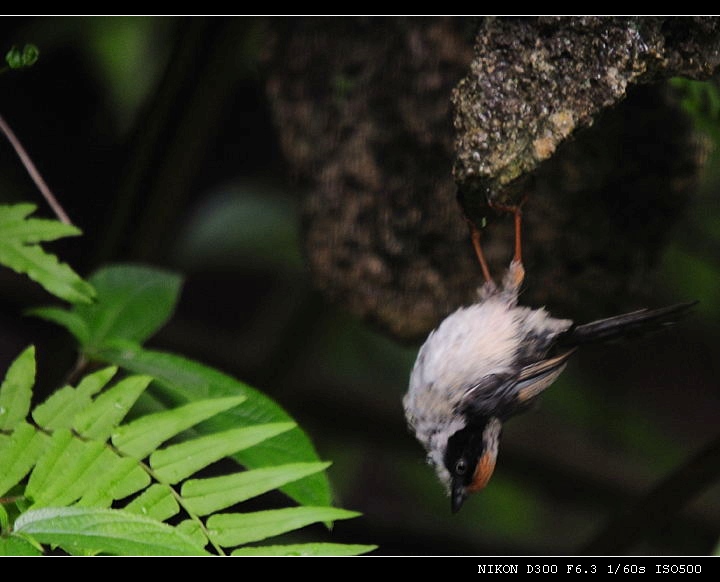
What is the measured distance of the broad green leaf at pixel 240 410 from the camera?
157 cm

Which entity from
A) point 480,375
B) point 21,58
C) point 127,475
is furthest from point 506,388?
point 21,58

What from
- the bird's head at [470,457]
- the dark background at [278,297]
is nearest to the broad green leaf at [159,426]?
the bird's head at [470,457]

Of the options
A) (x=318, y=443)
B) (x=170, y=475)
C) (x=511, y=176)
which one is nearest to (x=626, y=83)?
(x=511, y=176)

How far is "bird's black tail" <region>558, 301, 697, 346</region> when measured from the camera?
1780mm

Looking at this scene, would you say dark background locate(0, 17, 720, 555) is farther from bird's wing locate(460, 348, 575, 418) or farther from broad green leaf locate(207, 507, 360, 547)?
broad green leaf locate(207, 507, 360, 547)

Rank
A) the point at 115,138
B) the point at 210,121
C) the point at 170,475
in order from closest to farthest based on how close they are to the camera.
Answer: the point at 170,475 → the point at 210,121 → the point at 115,138

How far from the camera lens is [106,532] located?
3.93 feet

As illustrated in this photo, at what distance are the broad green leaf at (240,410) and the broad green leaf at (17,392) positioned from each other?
0.23 m

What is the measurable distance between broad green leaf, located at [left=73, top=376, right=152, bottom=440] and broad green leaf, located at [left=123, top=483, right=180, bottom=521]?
5.1 inches

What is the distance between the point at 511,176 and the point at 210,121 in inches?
53.8

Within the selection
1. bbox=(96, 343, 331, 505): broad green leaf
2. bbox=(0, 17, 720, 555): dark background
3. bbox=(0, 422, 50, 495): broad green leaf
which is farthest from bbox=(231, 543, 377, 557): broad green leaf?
bbox=(0, 17, 720, 555): dark background

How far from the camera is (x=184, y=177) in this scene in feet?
8.61

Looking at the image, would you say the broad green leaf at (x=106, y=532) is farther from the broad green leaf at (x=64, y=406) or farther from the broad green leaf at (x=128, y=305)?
the broad green leaf at (x=128, y=305)
